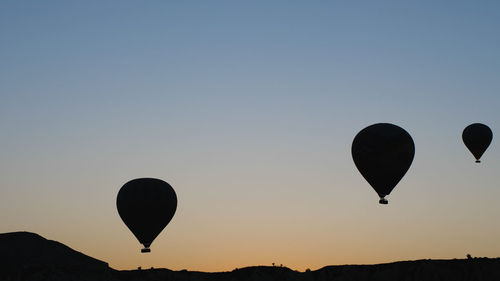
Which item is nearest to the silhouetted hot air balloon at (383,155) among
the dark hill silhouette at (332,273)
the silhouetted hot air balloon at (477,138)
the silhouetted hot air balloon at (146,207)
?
the dark hill silhouette at (332,273)

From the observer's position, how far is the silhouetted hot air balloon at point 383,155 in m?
48.4

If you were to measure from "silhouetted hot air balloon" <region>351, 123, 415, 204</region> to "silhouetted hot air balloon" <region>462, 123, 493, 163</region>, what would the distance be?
2258 centimetres

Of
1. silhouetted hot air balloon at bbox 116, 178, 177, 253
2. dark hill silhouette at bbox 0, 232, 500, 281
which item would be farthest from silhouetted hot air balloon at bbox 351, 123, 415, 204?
silhouetted hot air balloon at bbox 116, 178, 177, 253

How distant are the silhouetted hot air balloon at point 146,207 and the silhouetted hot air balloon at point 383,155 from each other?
45.5ft

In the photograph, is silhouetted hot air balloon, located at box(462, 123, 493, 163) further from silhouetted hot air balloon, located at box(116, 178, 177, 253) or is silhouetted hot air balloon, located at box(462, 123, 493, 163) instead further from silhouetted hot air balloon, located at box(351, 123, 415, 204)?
silhouetted hot air balloon, located at box(116, 178, 177, 253)

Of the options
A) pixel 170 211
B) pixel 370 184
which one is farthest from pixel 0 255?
pixel 370 184

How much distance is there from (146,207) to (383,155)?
1633 centimetres

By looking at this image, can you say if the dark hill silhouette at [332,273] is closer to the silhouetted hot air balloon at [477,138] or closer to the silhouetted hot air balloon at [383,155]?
the silhouetted hot air balloon at [383,155]

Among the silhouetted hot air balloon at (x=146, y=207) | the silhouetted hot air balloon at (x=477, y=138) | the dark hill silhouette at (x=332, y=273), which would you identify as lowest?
the dark hill silhouette at (x=332, y=273)

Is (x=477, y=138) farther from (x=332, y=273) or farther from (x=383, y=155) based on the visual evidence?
(x=332, y=273)

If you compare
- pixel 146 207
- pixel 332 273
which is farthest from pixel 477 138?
pixel 332 273

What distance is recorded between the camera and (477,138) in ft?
234

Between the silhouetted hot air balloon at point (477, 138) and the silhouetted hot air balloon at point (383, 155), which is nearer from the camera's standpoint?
the silhouetted hot air balloon at point (383, 155)

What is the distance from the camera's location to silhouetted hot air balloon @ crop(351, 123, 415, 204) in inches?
1905
